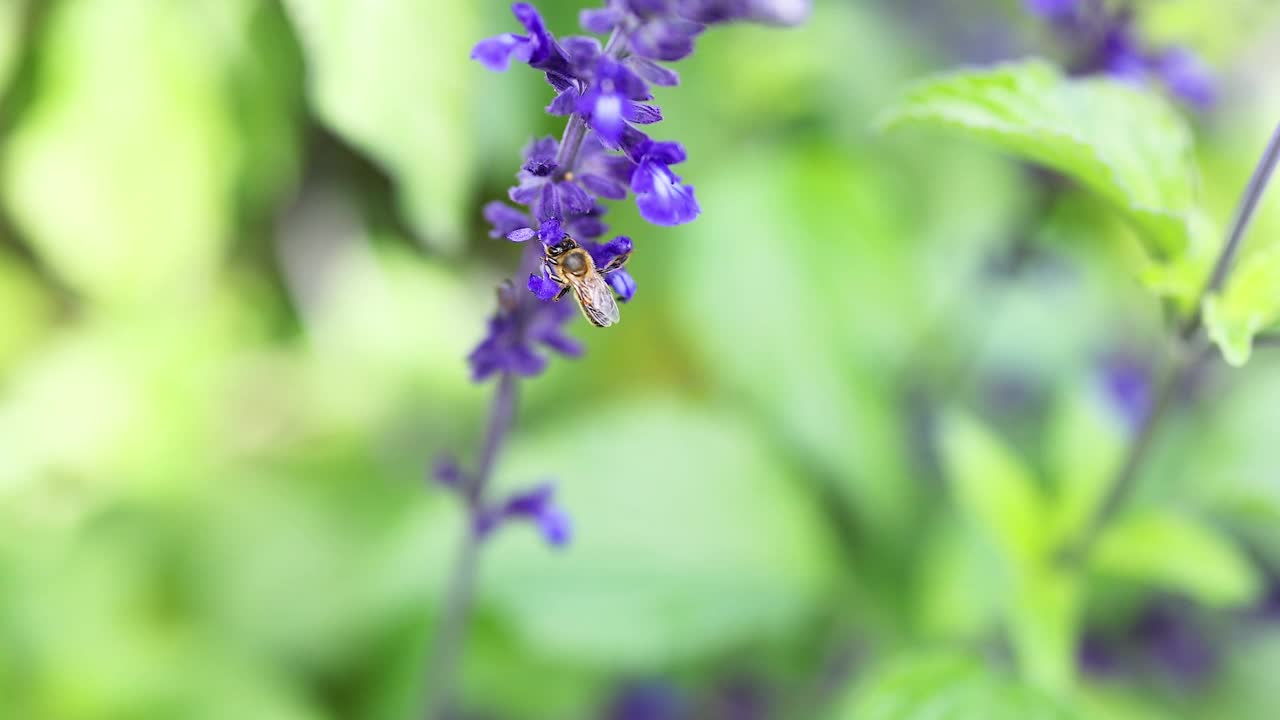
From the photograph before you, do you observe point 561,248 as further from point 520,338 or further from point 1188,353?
point 1188,353

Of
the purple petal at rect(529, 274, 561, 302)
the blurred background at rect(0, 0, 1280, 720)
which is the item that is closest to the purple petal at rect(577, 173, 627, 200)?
the purple petal at rect(529, 274, 561, 302)

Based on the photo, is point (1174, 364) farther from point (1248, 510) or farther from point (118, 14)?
point (118, 14)

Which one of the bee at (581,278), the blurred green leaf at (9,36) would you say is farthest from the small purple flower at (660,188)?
the blurred green leaf at (9,36)

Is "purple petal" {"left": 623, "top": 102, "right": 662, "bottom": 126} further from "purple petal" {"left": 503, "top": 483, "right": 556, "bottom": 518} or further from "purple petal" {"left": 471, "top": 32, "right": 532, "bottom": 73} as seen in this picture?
"purple petal" {"left": 503, "top": 483, "right": 556, "bottom": 518}

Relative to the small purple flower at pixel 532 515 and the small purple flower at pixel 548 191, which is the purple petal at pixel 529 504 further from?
the small purple flower at pixel 548 191

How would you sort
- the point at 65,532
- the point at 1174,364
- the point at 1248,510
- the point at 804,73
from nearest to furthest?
the point at 1174,364 → the point at 1248,510 → the point at 65,532 → the point at 804,73

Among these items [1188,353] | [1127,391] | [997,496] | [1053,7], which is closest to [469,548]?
[997,496]

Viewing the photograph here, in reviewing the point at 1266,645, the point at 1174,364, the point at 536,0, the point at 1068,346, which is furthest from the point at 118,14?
the point at 1266,645
